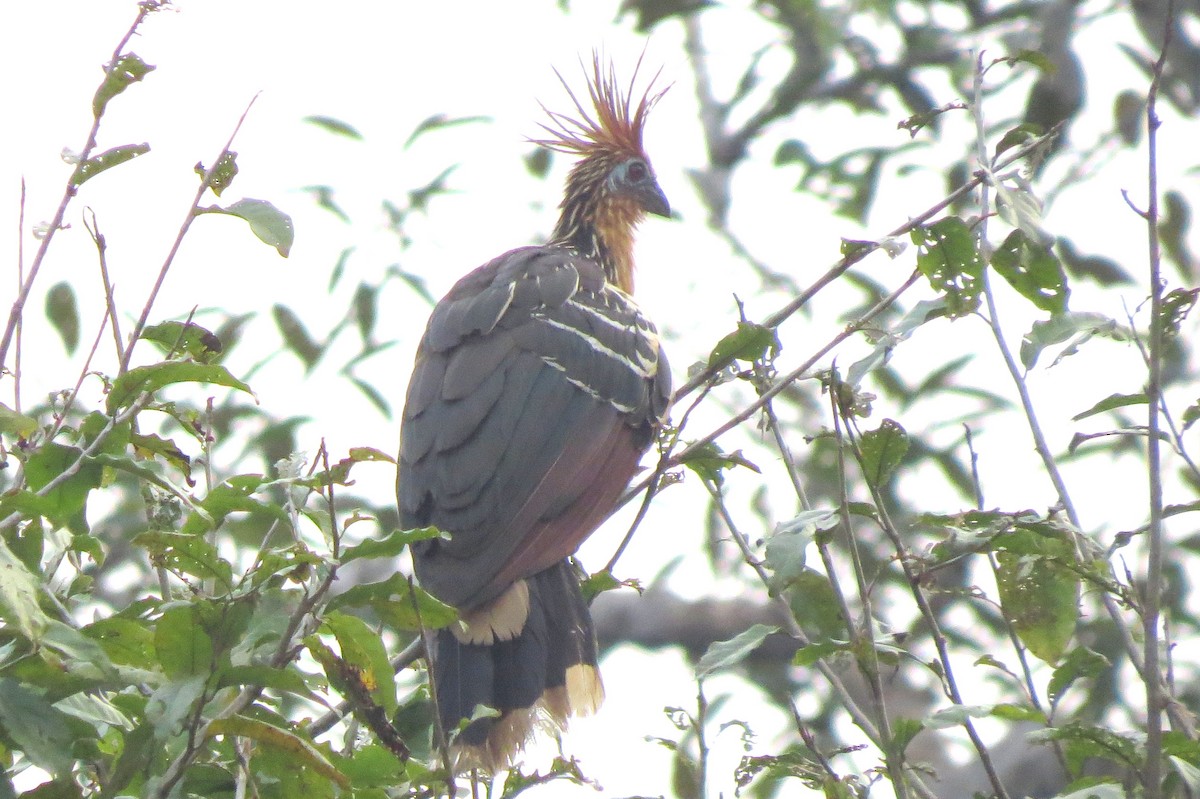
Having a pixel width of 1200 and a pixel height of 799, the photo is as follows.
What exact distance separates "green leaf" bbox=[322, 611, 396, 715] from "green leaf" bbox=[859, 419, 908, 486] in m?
0.80

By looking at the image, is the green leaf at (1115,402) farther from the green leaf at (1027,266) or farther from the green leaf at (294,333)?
the green leaf at (294,333)

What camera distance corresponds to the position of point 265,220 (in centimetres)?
206

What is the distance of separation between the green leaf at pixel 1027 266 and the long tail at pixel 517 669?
4.48 feet

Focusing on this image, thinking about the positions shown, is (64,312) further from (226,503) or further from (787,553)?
(787,553)

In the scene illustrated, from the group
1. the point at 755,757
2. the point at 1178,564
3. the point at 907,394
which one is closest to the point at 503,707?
the point at 755,757

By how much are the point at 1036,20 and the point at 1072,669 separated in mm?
5405

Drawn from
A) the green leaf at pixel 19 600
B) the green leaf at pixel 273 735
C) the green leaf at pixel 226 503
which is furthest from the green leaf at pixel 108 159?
the green leaf at pixel 273 735

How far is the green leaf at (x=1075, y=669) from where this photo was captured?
2184 mm

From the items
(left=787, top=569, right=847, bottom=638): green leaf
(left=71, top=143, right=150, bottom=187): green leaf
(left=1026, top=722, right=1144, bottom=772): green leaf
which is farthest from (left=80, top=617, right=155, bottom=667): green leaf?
(left=1026, top=722, right=1144, bottom=772): green leaf

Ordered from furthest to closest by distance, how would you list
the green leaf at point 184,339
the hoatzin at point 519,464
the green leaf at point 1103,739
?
1. the hoatzin at point 519,464
2. the green leaf at point 184,339
3. the green leaf at point 1103,739

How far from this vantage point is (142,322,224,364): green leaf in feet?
6.94

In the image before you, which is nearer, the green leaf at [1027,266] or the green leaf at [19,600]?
the green leaf at [19,600]

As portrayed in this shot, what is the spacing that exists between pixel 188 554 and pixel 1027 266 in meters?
1.37

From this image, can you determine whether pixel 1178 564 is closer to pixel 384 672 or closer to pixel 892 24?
pixel 892 24
